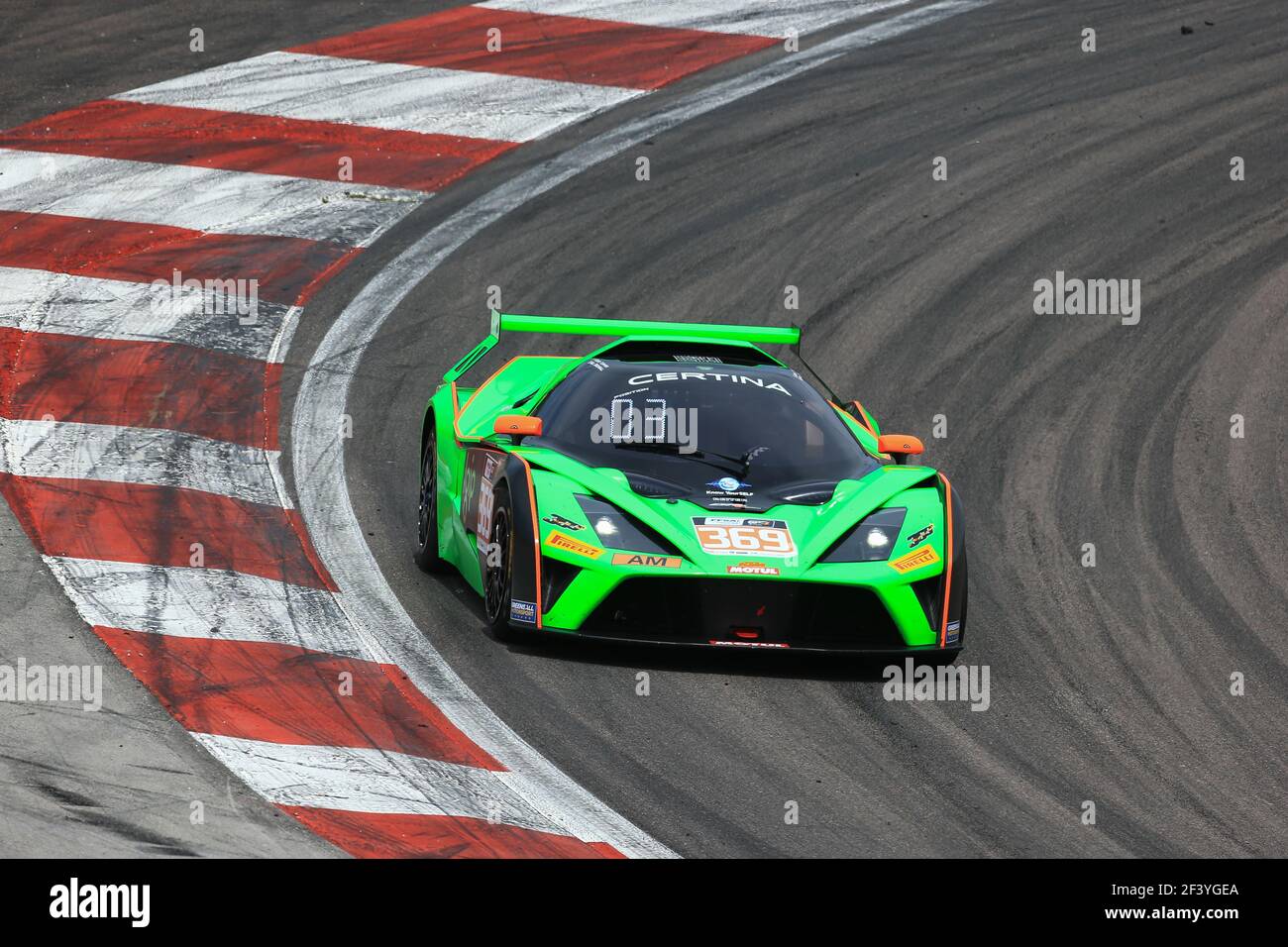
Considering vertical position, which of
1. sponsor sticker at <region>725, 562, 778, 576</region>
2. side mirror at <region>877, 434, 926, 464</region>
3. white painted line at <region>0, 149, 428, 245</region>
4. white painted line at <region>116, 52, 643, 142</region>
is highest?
white painted line at <region>116, 52, 643, 142</region>

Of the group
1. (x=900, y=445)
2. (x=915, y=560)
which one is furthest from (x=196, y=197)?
(x=915, y=560)

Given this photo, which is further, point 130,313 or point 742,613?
point 130,313

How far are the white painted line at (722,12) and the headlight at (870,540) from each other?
1169 cm

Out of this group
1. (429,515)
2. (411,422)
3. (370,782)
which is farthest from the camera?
(411,422)

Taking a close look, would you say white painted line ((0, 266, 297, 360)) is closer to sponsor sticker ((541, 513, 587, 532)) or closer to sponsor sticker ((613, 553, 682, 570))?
sponsor sticker ((541, 513, 587, 532))

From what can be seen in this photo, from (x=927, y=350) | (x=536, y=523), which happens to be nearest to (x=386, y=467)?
(x=536, y=523)

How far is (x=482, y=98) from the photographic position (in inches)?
661

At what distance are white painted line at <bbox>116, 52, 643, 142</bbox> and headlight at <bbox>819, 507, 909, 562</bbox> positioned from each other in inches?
356

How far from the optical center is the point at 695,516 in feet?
25.2

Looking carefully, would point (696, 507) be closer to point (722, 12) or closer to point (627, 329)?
point (627, 329)

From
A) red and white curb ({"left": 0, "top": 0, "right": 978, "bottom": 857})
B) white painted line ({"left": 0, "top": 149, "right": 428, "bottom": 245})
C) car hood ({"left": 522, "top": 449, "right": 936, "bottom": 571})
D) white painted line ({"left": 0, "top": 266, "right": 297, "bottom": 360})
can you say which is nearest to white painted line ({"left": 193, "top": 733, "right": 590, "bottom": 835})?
red and white curb ({"left": 0, "top": 0, "right": 978, "bottom": 857})

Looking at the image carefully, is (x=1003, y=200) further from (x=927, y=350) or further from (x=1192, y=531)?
(x=1192, y=531)

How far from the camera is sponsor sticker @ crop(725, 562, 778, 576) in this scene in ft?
24.2

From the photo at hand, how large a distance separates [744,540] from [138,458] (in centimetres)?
392
